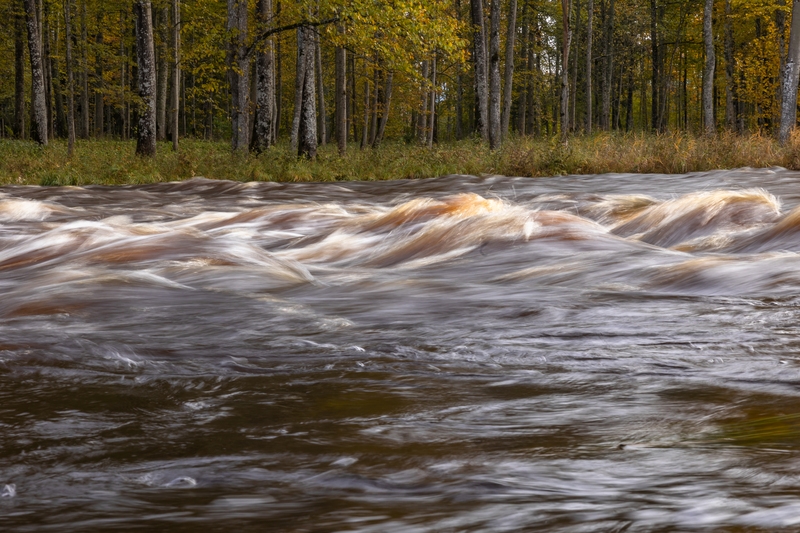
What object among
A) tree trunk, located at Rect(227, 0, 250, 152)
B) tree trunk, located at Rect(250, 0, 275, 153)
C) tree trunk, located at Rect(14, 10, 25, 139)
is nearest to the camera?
tree trunk, located at Rect(250, 0, 275, 153)

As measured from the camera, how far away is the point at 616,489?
1754 mm

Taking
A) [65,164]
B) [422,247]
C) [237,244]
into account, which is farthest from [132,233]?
[65,164]

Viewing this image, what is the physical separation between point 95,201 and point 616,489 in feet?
34.6

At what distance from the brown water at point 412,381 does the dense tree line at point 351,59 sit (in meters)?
11.7

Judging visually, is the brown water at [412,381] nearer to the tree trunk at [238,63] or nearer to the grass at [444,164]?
the grass at [444,164]

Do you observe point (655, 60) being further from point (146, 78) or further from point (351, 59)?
point (146, 78)

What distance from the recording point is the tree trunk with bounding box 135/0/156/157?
666 inches

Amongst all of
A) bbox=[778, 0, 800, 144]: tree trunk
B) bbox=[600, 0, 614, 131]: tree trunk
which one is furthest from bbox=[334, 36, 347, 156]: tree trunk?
bbox=[600, 0, 614, 131]: tree trunk

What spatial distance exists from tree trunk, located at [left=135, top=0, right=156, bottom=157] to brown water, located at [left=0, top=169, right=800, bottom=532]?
1115 centimetres

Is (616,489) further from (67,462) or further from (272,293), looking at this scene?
(272,293)

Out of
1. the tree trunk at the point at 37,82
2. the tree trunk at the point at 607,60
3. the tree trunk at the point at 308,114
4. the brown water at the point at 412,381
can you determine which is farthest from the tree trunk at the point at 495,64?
the tree trunk at the point at 607,60

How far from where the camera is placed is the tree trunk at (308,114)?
17.3 metres

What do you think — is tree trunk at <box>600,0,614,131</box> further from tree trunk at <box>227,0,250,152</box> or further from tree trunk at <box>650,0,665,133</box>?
tree trunk at <box>227,0,250,152</box>

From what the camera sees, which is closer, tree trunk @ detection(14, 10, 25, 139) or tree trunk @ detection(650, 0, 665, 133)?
tree trunk @ detection(14, 10, 25, 139)
